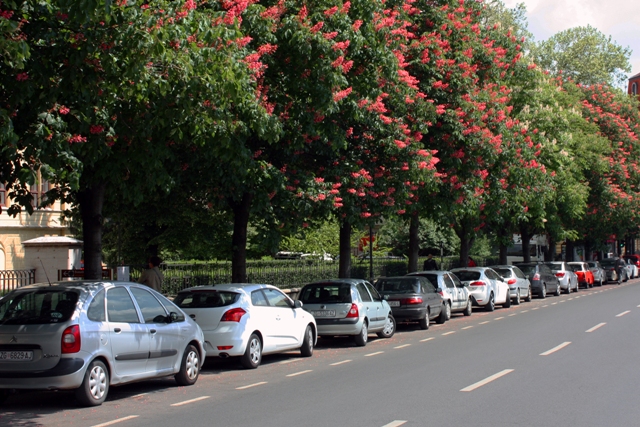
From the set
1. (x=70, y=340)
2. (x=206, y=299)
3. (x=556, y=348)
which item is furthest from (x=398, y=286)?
(x=70, y=340)

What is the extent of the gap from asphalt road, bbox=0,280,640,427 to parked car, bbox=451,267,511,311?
10912 mm

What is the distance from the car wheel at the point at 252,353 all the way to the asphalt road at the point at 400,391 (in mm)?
201

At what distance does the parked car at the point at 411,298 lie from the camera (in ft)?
70.7

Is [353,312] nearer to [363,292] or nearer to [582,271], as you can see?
[363,292]

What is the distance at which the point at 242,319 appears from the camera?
13.7 metres

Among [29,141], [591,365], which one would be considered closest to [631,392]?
[591,365]

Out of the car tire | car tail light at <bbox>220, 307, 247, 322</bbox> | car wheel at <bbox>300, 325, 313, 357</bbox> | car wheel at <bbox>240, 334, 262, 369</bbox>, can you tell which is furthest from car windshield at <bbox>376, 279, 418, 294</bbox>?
the car tire

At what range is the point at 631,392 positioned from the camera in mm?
10148

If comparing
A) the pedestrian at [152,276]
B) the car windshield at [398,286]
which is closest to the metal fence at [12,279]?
the pedestrian at [152,276]

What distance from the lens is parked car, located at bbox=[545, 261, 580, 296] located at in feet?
133

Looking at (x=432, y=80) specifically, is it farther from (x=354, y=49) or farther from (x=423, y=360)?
(x=423, y=360)

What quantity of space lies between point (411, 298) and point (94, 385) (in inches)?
501

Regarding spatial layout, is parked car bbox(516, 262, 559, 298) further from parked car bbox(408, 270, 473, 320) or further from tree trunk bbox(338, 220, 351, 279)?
tree trunk bbox(338, 220, 351, 279)

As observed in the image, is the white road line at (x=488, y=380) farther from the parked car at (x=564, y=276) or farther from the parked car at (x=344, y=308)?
the parked car at (x=564, y=276)
